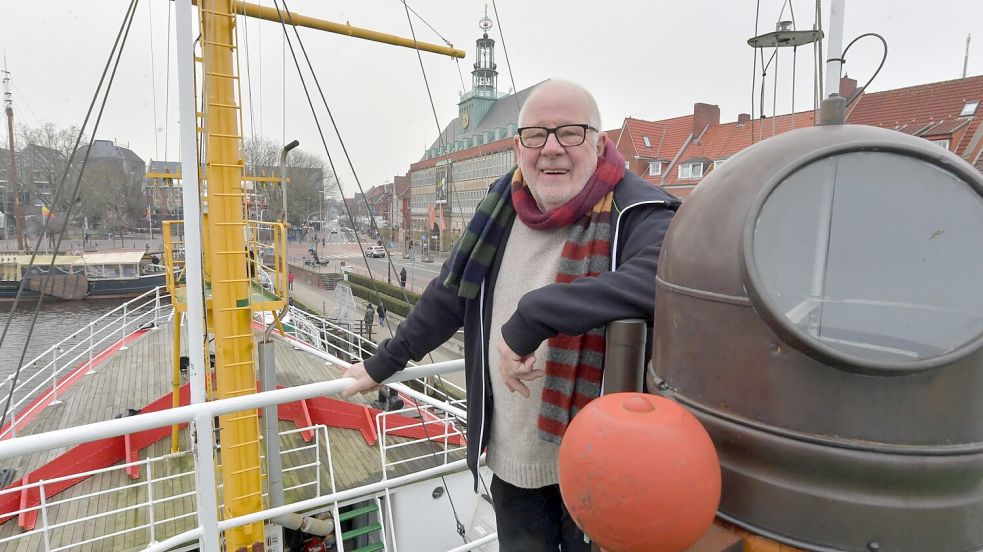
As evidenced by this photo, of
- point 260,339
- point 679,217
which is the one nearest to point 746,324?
point 679,217

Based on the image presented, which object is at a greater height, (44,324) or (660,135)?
(660,135)

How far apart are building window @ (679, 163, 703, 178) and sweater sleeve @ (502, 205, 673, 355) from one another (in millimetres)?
23544

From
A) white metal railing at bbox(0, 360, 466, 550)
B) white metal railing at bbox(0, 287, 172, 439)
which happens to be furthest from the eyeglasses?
white metal railing at bbox(0, 287, 172, 439)

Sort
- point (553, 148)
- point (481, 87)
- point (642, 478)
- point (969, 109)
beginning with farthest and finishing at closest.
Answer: point (481, 87) → point (969, 109) → point (553, 148) → point (642, 478)

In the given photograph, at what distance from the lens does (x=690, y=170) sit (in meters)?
22.9

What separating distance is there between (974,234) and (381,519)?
5636 millimetres

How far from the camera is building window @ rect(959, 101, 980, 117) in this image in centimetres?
1395

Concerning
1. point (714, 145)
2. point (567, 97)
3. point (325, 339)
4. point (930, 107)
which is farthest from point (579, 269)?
point (714, 145)

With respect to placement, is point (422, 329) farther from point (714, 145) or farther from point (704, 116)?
point (704, 116)

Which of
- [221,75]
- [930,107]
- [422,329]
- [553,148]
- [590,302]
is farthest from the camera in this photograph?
[930,107]

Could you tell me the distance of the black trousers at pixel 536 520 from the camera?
141cm

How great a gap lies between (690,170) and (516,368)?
79.2 feet

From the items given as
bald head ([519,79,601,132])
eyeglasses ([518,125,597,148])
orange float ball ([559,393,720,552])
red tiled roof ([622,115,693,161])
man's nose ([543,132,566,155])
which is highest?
red tiled roof ([622,115,693,161])

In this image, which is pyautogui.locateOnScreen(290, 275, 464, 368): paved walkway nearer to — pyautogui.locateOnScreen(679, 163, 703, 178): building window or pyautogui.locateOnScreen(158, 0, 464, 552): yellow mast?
pyautogui.locateOnScreen(158, 0, 464, 552): yellow mast
